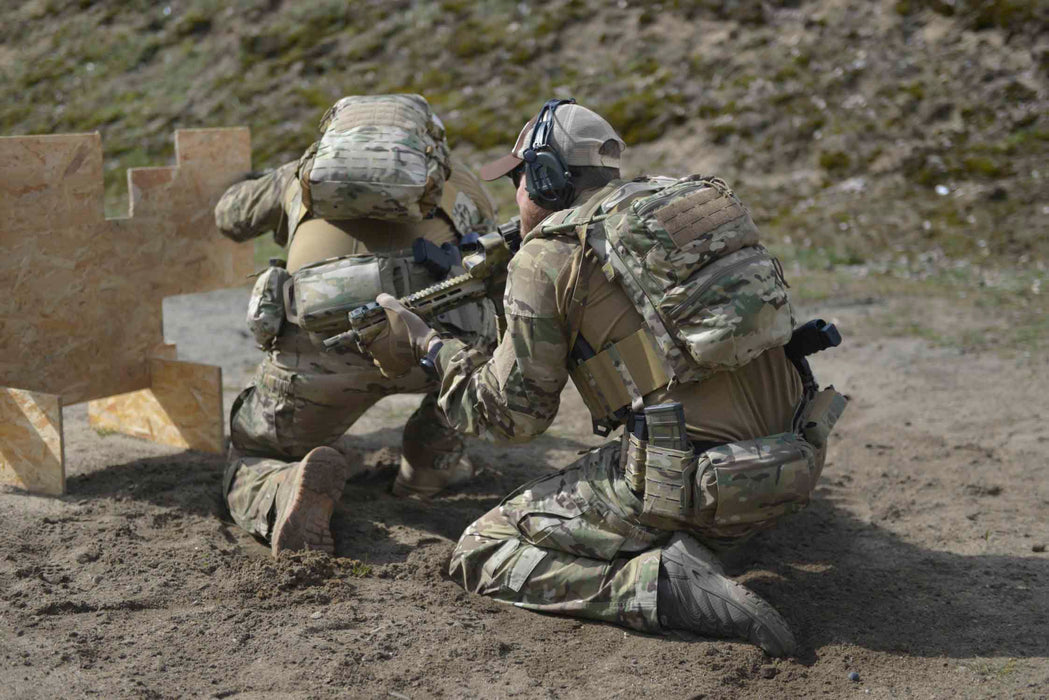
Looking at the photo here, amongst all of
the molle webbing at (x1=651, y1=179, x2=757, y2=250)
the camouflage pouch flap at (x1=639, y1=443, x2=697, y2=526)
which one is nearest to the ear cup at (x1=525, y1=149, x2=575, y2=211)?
the molle webbing at (x1=651, y1=179, x2=757, y2=250)

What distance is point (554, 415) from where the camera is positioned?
3.70m

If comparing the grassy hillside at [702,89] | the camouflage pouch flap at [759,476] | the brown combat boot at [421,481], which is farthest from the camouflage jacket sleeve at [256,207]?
the grassy hillside at [702,89]

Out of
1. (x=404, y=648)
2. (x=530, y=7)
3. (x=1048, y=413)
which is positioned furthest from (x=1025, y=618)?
(x=530, y=7)

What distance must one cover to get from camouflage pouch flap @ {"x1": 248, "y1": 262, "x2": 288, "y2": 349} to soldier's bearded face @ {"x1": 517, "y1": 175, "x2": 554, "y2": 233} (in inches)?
50.9

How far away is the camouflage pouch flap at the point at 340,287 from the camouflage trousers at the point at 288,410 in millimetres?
163

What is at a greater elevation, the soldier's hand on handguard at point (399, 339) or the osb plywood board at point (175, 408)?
the soldier's hand on handguard at point (399, 339)

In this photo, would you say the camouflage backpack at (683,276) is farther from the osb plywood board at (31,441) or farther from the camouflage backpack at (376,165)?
the osb plywood board at (31,441)

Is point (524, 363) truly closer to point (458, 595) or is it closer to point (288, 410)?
point (458, 595)

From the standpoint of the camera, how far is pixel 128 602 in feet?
12.6

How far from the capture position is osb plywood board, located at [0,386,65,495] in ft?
15.3

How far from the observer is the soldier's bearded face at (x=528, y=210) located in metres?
3.84

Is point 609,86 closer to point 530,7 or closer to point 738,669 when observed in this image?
point 530,7

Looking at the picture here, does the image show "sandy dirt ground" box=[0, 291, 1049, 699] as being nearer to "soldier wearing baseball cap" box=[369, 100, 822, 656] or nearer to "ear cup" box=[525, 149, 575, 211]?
"soldier wearing baseball cap" box=[369, 100, 822, 656]

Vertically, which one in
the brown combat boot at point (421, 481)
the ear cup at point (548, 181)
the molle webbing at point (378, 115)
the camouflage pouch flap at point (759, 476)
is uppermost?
the molle webbing at point (378, 115)
